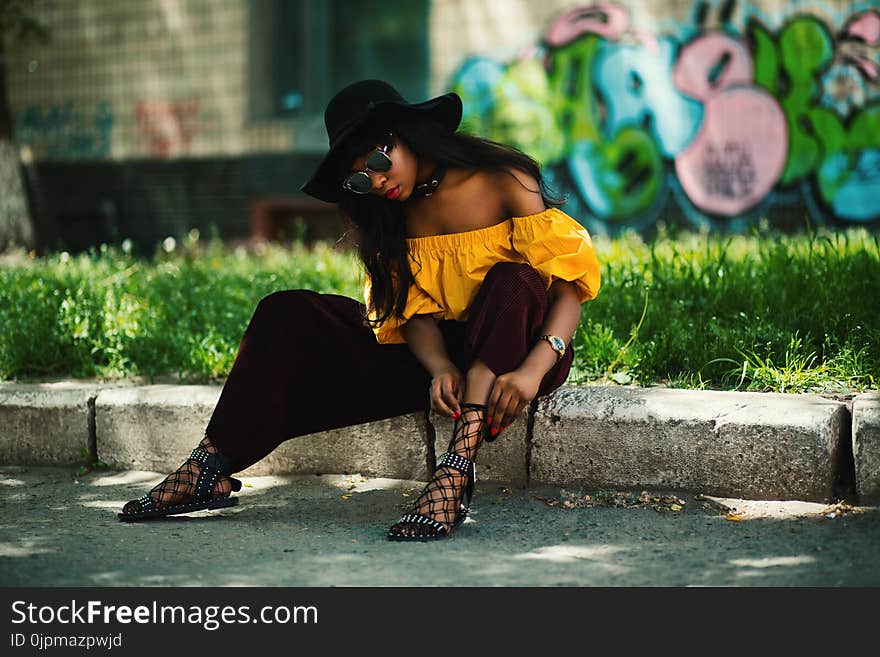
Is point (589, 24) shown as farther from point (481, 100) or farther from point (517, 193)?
point (517, 193)

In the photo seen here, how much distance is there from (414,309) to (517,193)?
487 millimetres

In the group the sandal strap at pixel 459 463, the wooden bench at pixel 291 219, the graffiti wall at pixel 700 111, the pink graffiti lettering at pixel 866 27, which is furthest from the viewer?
the wooden bench at pixel 291 219

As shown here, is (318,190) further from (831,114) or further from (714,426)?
(831,114)

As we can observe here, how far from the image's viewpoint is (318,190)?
11.0ft

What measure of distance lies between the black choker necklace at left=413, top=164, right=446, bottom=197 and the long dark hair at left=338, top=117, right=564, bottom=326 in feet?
0.08

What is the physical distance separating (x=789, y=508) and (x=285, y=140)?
25.0ft

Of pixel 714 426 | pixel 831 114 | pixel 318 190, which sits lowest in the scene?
pixel 714 426

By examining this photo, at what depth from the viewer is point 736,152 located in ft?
→ 27.1

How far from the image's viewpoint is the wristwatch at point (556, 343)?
3158 millimetres

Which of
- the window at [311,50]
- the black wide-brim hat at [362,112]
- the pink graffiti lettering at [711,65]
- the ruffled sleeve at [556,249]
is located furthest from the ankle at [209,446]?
the window at [311,50]

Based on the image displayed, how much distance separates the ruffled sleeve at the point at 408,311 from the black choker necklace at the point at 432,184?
0.96 ft

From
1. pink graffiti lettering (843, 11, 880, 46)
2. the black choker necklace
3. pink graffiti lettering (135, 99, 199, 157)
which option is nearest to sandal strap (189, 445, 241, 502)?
the black choker necklace

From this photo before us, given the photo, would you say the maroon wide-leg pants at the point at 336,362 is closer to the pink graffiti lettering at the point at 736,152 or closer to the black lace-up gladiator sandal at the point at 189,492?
the black lace-up gladiator sandal at the point at 189,492
